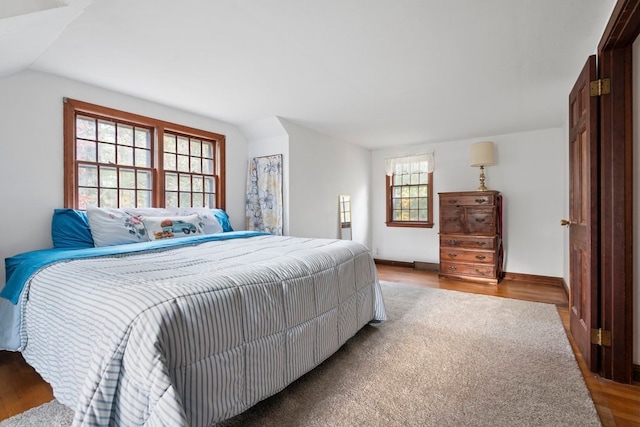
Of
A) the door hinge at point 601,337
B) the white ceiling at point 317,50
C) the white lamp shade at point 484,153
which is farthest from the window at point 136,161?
the door hinge at point 601,337

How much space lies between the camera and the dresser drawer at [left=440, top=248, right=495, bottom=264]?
13.8 feet

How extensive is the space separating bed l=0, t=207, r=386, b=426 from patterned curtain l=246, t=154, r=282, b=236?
5.86ft

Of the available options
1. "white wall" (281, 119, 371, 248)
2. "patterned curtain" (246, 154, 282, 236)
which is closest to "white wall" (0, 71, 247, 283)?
"patterned curtain" (246, 154, 282, 236)

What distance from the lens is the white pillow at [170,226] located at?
108 inches

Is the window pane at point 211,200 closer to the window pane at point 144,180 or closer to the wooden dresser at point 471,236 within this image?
the window pane at point 144,180

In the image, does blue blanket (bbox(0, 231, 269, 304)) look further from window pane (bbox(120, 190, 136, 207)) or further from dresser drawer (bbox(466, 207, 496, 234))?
dresser drawer (bbox(466, 207, 496, 234))

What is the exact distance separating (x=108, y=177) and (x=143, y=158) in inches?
16.5

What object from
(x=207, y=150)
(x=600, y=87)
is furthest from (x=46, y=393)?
(x=600, y=87)

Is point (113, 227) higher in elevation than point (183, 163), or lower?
lower

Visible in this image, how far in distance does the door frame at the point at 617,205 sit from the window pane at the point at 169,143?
3.81 m

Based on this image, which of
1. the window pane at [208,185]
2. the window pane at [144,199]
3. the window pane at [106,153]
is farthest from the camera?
the window pane at [208,185]

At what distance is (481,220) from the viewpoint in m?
4.32

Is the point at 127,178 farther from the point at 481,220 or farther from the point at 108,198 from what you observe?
Answer: the point at 481,220

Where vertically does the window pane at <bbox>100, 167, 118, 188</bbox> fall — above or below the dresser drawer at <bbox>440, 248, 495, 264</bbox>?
above
